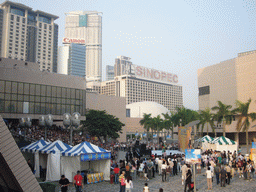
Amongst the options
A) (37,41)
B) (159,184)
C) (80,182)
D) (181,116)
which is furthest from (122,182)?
(37,41)

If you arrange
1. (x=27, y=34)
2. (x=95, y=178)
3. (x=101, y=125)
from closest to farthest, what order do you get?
1. (x=95, y=178)
2. (x=101, y=125)
3. (x=27, y=34)

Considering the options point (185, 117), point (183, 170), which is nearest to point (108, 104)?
point (185, 117)

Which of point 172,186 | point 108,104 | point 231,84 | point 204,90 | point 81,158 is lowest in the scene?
point 172,186

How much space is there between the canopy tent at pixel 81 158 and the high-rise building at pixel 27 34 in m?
150

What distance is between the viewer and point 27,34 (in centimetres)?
16012

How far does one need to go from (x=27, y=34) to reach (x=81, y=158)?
159934 mm

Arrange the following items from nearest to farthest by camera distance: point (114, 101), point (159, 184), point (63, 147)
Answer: point (159, 184), point (63, 147), point (114, 101)

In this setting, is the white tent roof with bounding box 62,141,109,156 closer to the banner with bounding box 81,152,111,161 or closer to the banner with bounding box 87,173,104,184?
the banner with bounding box 81,152,111,161

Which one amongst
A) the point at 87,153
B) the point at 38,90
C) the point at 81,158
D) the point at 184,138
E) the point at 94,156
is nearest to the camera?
the point at 81,158

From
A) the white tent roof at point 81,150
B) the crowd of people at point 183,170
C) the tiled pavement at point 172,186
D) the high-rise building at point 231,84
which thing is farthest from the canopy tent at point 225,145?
the high-rise building at point 231,84

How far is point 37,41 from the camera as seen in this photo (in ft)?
548

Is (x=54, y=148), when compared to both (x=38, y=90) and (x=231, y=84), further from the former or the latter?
(x=231, y=84)

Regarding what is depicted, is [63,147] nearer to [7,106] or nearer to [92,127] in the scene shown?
[7,106]

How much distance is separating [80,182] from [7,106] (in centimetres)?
3307
